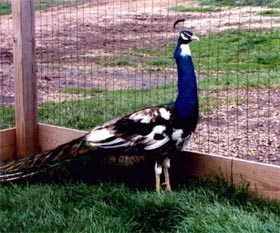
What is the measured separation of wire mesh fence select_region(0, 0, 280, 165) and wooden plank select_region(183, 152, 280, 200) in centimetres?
91

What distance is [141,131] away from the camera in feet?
17.2

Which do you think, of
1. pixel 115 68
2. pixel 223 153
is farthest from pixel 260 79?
pixel 223 153

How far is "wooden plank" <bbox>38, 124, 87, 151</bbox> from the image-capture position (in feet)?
20.4

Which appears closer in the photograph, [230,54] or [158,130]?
[158,130]

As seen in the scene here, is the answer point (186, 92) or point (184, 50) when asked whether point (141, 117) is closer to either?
point (186, 92)

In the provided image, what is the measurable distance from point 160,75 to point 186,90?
518 centimetres

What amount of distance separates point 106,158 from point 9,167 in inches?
31.4

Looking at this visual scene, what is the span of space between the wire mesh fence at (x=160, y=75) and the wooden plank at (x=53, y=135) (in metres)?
0.69

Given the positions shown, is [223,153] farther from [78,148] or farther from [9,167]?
[9,167]

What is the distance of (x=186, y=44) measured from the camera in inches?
216

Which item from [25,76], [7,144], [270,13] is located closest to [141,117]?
[25,76]

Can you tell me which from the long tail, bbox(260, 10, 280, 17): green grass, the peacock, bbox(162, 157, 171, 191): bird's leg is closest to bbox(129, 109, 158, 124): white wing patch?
the peacock

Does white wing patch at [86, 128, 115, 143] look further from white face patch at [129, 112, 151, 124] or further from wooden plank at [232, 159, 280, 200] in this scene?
wooden plank at [232, 159, 280, 200]

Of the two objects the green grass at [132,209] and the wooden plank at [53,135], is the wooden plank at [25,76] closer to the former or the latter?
the wooden plank at [53,135]
